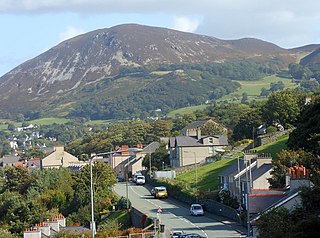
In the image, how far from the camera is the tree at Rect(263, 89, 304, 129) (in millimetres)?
92938

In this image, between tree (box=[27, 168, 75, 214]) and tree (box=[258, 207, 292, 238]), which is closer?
tree (box=[258, 207, 292, 238])

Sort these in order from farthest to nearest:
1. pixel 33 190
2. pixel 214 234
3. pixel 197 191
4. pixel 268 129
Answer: pixel 268 129 → pixel 33 190 → pixel 197 191 → pixel 214 234

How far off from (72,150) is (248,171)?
108 m

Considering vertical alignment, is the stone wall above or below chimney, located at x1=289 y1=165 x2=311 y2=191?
below

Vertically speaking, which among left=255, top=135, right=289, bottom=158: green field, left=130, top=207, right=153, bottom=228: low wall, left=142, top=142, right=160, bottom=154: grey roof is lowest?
left=142, top=142, right=160, bottom=154: grey roof

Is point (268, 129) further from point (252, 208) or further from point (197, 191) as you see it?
point (252, 208)

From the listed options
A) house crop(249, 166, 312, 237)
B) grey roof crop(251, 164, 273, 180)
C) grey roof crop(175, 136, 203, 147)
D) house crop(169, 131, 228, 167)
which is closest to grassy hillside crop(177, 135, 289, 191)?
grey roof crop(251, 164, 273, 180)

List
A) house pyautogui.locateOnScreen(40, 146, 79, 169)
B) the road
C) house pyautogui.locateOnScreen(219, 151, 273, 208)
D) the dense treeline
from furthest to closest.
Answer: house pyautogui.locateOnScreen(40, 146, 79, 169), the dense treeline, house pyautogui.locateOnScreen(219, 151, 273, 208), the road

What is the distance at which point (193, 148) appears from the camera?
337 ft

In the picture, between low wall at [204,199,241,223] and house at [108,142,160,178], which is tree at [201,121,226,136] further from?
low wall at [204,199,241,223]

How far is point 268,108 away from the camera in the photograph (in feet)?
324

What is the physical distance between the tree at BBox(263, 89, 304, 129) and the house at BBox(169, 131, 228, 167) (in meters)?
8.17

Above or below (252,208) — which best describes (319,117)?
above

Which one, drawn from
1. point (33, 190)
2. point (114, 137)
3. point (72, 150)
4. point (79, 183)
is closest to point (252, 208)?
point (79, 183)
